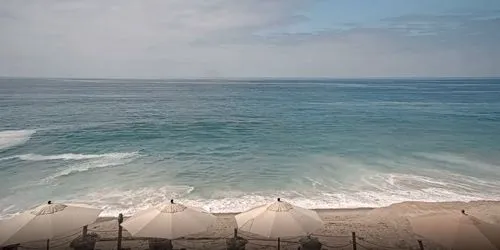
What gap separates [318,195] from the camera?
12.9 m

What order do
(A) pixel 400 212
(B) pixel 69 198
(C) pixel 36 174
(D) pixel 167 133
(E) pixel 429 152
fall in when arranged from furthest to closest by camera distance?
(D) pixel 167 133 < (E) pixel 429 152 < (C) pixel 36 174 < (B) pixel 69 198 < (A) pixel 400 212

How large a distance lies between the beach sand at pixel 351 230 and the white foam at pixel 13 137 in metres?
14.8

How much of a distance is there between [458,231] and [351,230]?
3.42 m

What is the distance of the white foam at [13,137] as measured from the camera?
21.5 meters

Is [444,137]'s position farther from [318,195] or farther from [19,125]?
[19,125]

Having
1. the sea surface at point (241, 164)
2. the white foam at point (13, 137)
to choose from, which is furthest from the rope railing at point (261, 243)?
the white foam at point (13, 137)

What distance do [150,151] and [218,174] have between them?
20.6 feet

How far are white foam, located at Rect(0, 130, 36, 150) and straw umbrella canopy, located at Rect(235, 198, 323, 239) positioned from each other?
1904cm

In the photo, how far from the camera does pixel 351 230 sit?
9.81 metres

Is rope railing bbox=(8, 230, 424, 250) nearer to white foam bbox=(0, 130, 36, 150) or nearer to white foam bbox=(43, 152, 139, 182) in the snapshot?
white foam bbox=(43, 152, 139, 182)

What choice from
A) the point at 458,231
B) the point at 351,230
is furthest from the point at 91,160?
the point at 458,231

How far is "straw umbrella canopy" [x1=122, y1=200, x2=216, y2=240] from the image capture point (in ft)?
23.1

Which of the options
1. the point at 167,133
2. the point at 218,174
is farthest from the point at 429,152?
the point at 167,133

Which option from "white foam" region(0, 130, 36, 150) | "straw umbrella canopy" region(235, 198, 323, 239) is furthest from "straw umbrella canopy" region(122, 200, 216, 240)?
"white foam" region(0, 130, 36, 150)
